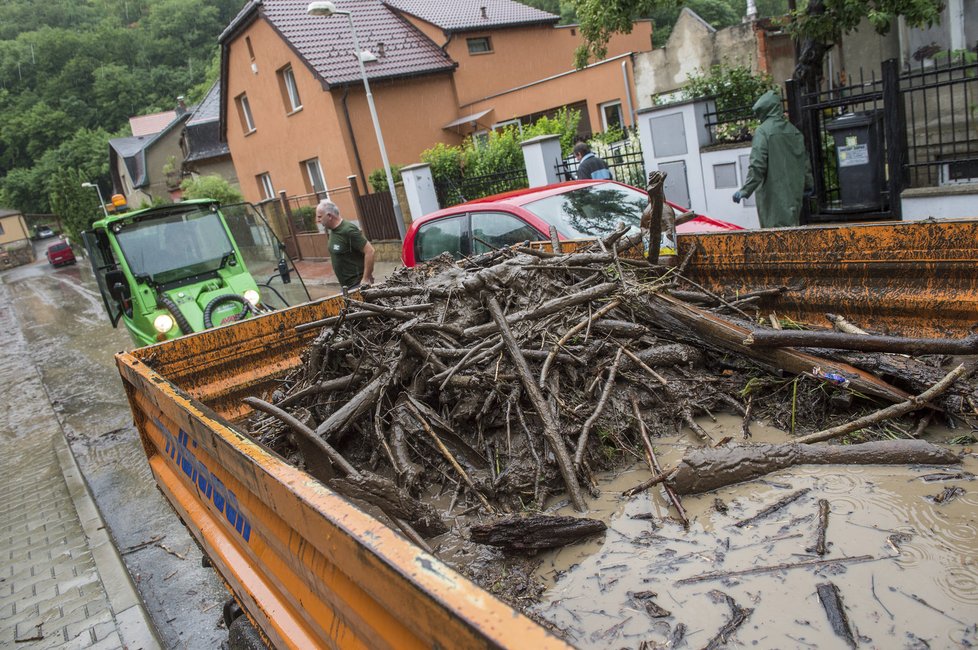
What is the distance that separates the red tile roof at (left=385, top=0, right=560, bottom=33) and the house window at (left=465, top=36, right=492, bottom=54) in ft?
1.44

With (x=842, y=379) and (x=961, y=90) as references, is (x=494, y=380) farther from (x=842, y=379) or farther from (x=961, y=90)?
(x=961, y=90)

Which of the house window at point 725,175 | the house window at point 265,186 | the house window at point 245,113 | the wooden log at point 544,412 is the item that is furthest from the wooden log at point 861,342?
the house window at point 245,113

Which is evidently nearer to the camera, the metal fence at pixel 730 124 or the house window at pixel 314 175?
the metal fence at pixel 730 124

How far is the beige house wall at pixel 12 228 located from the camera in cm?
6830

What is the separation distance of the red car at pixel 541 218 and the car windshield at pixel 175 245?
2618 mm

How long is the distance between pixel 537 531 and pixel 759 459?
99 cm

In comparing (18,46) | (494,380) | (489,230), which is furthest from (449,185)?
(18,46)

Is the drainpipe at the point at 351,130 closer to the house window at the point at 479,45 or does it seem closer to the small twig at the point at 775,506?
the house window at the point at 479,45

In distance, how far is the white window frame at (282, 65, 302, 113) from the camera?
23.1 meters

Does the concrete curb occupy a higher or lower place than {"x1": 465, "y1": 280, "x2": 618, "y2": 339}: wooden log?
lower

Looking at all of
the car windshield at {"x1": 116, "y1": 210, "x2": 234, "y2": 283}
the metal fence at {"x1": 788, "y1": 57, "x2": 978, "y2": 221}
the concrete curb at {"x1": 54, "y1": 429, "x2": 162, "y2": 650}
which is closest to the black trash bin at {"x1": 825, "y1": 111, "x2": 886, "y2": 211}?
the metal fence at {"x1": 788, "y1": 57, "x2": 978, "y2": 221}

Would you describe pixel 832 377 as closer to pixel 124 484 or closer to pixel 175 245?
pixel 124 484

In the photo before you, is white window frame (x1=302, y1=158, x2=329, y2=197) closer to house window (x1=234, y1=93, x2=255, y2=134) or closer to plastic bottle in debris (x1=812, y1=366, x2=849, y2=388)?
house window (x1=234, y1=93, x2=255, y2=134)

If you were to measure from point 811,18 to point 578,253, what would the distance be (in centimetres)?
625
